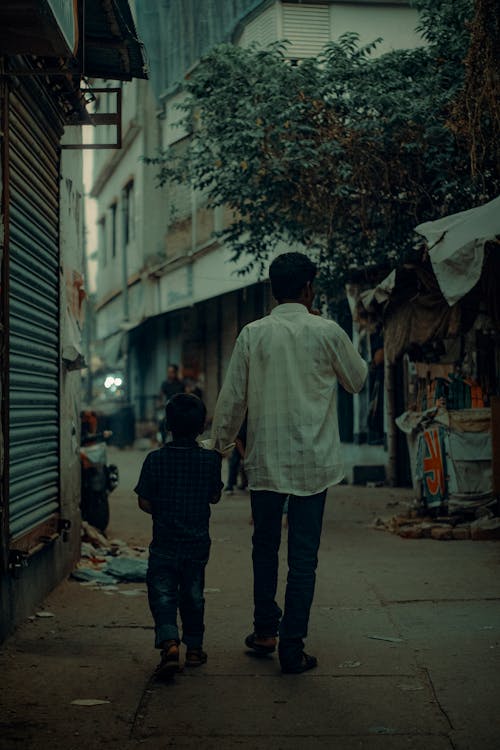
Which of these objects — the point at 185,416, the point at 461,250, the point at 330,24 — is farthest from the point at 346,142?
the point at 330,24

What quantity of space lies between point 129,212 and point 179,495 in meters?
27.4

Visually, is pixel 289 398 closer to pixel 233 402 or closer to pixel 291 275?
pixel 233 402

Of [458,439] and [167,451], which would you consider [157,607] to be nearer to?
[167,451]

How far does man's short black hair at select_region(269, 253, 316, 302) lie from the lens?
16.9 feet

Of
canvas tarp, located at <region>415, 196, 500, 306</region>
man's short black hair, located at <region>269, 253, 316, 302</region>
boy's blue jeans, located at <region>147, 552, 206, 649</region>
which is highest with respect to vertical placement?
canvas tarp, located at <region>415, 196, 500, 306</region>

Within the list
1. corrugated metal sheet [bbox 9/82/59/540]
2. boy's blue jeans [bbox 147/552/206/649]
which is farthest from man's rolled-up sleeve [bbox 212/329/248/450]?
corrugated metal sheet [bbox 9/82/59/540]

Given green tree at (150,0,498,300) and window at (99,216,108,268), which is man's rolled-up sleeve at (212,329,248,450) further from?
window at (99,216,108,268)

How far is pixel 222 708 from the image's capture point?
4316mm

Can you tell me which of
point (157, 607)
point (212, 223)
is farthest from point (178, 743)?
point (212, 223)

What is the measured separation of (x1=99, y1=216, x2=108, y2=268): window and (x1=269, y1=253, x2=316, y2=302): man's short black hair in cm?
3268

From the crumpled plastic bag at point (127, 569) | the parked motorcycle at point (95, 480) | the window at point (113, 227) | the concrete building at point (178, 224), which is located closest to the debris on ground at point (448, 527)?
the parked motorcycle at point (95, 480)

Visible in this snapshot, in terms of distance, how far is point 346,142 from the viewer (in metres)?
12.0

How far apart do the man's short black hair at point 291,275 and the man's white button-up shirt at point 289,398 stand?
0.10 meters

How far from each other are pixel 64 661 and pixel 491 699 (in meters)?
2.11
